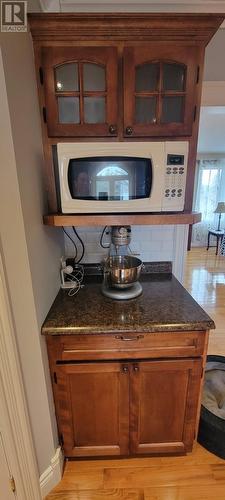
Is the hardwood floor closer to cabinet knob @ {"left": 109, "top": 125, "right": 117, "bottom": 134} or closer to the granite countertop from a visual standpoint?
the granite countertop

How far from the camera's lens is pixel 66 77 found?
42.0 inches

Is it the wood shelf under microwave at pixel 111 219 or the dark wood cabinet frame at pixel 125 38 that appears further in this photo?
the wood shelf under microwave at pixel 111 219

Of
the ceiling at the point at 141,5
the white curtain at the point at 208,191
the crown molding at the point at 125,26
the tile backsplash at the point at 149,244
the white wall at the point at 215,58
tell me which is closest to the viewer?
the crown molding at the point at 125,26

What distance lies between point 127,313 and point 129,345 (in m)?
0.15

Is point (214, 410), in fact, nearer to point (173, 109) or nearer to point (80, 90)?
point (173, 109)

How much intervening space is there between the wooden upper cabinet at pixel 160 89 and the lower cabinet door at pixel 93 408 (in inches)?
44.6

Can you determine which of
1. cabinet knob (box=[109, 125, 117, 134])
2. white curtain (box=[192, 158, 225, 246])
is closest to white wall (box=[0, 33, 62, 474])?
cabinet knob (box=[109, 125, 117, 134])

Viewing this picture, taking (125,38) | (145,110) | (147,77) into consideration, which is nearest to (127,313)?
(145,110)

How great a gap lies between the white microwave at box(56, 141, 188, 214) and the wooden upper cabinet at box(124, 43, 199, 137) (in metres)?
0.13

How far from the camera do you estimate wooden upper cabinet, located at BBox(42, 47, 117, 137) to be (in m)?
1.03

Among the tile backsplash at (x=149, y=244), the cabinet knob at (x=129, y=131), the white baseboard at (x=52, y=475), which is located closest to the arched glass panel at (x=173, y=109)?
the cabinet knob at (x=129, y=131)

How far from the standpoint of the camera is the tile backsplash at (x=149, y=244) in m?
1.64

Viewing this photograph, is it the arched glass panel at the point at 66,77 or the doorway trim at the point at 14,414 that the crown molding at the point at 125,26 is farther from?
the doorway trim at the point at 14,414

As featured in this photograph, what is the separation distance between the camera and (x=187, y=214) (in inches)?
45.8
